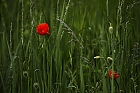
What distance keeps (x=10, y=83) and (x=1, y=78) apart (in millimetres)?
105

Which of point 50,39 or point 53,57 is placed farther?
point 50,39

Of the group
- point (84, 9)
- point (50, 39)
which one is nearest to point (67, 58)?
point (50, 39)

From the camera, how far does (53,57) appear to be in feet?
6.04

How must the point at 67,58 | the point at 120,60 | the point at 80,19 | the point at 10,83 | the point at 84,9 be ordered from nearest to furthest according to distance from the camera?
the point at 120,60
the point at 10,83
the point at 67,58
the point at 80,19
the point at 84,9

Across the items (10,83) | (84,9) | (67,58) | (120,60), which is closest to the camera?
(120,60)

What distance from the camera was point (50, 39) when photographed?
1.99 metres

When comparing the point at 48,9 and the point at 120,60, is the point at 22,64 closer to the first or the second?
the point at 120,60

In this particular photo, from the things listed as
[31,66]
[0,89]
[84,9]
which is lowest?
[0,89]

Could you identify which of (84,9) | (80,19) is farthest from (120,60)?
(84,9)

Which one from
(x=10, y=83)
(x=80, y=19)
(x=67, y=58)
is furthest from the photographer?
(x=80, y=19)

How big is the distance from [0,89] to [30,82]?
0.18 meters

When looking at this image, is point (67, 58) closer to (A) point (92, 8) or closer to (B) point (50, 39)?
(B) point (50, 39)

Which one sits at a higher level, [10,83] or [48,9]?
[48,9]

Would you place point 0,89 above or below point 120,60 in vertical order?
below
